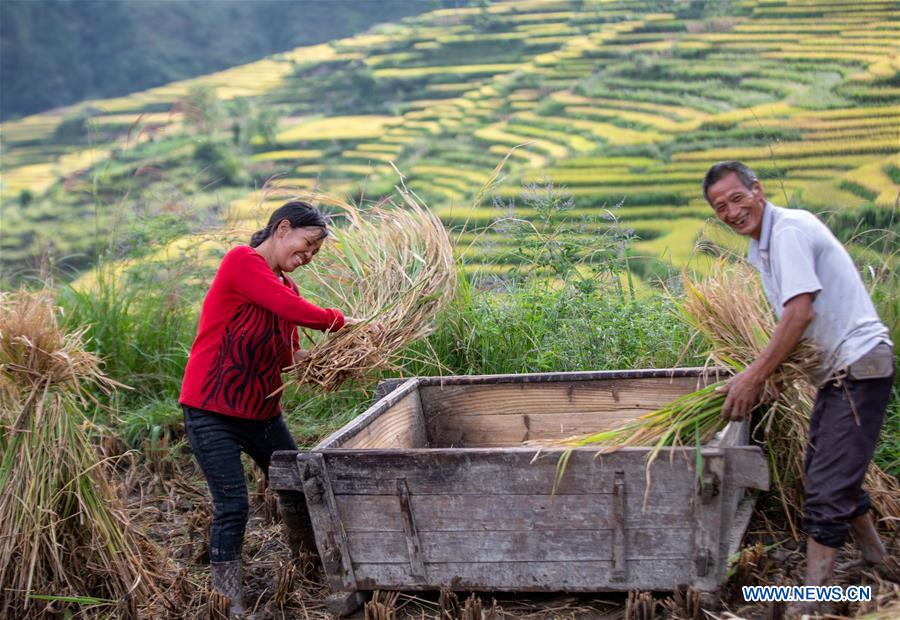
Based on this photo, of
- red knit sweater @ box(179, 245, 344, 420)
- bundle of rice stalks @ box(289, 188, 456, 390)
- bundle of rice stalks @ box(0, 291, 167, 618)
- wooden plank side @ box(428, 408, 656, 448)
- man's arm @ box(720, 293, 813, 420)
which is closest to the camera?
man's arm @ box(720, 293, 813, 420)

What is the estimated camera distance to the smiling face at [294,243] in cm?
311

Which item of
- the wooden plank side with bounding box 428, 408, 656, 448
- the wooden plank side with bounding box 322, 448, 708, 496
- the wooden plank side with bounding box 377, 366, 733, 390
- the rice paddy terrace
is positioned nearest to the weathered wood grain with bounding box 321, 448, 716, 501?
the wooden plank side with bounding box 322, 448, 708, 496

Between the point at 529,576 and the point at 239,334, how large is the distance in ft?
4.29

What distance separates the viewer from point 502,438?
12.5 ft

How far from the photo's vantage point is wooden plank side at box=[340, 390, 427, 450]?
333 centimetres

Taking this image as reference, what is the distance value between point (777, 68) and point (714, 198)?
809 cm

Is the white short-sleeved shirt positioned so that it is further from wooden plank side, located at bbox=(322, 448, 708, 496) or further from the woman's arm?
the woman's arm

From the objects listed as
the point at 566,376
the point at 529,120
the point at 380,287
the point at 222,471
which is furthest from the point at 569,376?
the point at 529,120

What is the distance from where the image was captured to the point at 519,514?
2.85 m

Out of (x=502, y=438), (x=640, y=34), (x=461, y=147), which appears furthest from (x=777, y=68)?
(x=502, y=438)

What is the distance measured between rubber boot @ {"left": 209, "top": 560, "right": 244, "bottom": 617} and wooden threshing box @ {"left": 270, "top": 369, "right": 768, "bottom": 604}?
380mm

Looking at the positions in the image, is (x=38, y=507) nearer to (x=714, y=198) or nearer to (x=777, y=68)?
(x=714, y=198)

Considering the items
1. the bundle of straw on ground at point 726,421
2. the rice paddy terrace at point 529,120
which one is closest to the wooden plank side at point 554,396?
the bundle of straw on ground at point 726,421

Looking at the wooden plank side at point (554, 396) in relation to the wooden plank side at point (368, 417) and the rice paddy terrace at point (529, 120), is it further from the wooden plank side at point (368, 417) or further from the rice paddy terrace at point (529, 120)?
the rice paddy terrace at point (529, 120)
